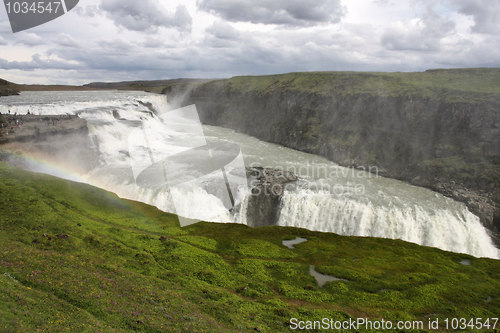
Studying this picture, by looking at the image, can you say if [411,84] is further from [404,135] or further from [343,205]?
[343,205]

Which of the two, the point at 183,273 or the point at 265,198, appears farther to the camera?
the point at 265,198

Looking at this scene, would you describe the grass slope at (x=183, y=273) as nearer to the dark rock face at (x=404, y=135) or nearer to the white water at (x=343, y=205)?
the white water at (x=343, y=205)

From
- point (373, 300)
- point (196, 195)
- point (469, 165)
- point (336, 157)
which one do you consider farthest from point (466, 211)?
point (196, 195)

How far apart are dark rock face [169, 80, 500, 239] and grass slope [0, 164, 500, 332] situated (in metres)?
30.8

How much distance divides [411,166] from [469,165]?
10363 millimetres

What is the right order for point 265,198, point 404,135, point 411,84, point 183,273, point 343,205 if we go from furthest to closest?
1. point 411,84
2. point 404,135
3. point 265,198
4. point 343,205
5. point 183,273

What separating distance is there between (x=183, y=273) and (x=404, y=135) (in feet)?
224

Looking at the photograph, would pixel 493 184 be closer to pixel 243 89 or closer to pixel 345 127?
pixel 345 127

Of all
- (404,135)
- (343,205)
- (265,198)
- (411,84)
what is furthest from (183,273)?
(411,84)

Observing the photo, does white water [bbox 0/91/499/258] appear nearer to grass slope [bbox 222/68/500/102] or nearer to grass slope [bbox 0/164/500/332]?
grass slope [bbox 0/164/500/332]

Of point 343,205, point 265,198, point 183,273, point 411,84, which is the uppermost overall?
point 411,84

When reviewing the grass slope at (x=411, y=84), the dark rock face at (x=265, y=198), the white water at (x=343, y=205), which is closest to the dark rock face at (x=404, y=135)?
the grass slope at (x=411, y=84)

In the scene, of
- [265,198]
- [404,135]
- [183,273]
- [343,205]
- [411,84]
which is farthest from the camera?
[411,84]

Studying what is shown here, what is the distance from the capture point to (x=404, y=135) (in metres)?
77.5
